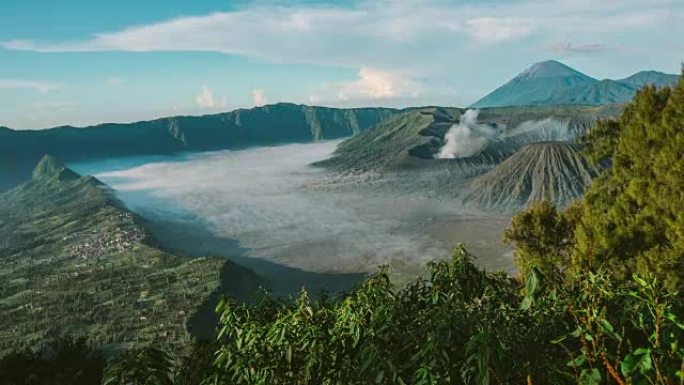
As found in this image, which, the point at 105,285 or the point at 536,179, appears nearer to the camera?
the point at 105,285

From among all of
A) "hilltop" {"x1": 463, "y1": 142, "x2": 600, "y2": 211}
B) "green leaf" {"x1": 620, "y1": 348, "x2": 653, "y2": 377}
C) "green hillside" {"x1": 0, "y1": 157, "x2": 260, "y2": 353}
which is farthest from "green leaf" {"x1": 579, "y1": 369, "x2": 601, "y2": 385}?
"hilltop" {"x1": 463, "y1": 142, "x2": 600, "y2": 211}

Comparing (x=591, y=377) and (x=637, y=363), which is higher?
(x=637, y=363)

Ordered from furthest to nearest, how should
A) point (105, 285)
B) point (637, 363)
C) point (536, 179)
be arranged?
point (536, 179) → point (105, 285) → point (637, 363)

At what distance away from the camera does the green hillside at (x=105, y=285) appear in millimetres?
58031

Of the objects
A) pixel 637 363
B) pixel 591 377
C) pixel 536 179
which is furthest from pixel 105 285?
pixel 536 179

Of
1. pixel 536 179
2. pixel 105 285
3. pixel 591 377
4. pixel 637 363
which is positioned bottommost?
pixel 105 285

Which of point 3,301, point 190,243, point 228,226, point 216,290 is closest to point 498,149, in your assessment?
point 228,226

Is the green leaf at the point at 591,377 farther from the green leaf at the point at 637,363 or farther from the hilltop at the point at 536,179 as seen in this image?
the hilltop at the point at 536,179

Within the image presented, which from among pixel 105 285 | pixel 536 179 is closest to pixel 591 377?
pixel 105 285

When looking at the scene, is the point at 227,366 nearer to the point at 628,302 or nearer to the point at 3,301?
the point at 628,302

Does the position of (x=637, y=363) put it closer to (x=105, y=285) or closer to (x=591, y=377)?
(x=591, y=377)

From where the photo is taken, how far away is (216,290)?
218ft

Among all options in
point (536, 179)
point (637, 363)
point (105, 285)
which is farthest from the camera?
point (536, 179)

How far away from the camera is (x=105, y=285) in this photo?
75.1 m
